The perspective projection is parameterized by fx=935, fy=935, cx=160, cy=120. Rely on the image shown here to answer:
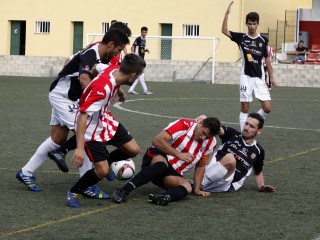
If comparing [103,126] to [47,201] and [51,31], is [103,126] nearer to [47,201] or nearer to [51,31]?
[47,201]

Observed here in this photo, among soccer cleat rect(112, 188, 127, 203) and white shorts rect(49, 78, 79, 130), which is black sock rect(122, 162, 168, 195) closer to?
soccer cleat rect(112, 188, 127, 203)

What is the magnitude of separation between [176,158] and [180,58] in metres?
32.1

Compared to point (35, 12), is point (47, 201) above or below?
below

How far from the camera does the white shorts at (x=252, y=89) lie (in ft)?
47.6

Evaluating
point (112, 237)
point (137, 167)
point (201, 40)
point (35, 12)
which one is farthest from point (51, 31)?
point (112, 237)

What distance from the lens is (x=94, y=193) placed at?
28.6 feet

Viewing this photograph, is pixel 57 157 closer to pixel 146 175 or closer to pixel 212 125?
pixel 146 175

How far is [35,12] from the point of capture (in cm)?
4872

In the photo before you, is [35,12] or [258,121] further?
[35,12]

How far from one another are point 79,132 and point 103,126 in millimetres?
525

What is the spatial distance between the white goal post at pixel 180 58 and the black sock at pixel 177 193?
1139 inches

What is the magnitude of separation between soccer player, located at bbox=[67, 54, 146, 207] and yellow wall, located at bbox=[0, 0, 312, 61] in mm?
36099

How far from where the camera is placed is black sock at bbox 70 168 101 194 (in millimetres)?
8492

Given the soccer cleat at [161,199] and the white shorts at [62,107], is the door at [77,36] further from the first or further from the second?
the soccer cleat at [161,199]
